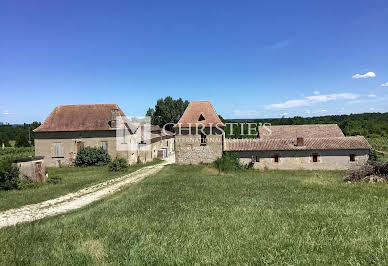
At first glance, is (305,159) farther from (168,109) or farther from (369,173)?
(168,109)

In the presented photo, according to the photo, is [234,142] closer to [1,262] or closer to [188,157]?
[188,157]

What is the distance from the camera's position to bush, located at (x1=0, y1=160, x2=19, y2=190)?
1493 centimetres

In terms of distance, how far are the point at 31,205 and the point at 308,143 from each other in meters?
21.4

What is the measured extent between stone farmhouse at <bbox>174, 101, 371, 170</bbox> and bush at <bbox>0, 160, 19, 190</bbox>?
42.3 feet

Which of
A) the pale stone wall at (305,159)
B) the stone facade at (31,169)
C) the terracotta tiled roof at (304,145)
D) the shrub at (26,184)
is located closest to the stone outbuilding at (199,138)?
the terracotta tiled roof at (304,145)

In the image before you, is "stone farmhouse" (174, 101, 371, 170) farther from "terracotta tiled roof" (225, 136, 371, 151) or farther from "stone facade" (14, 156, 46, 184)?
"stone facade" (14, 156, 46, 184)

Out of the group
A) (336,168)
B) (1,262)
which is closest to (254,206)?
(1,262)

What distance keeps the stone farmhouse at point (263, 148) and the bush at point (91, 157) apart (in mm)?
6955

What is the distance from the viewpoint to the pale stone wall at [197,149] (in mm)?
24172

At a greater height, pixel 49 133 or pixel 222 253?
pixel 49 133

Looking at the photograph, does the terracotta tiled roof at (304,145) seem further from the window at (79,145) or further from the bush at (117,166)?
the window at (79,145)

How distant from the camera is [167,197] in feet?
35.9

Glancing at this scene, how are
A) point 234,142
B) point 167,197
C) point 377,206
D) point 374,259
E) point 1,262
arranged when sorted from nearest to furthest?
point 374,259 → point 1,262 → point 377,206 → point 167,197 → point 234,142

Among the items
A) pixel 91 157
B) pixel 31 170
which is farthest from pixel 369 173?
pixel 91 157
